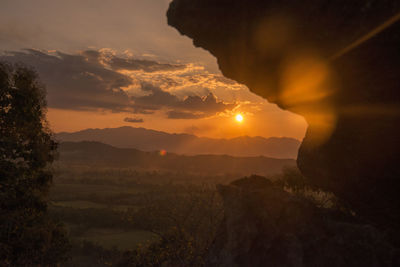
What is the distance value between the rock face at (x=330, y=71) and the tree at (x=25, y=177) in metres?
12.9

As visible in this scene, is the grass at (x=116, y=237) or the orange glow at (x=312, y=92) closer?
the orange glow at (x=312, y=92)

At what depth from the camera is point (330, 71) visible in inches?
330

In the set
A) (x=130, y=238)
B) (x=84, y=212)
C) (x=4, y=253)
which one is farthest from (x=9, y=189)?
(x=84, y=212)

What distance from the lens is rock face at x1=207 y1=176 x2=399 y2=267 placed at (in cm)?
982

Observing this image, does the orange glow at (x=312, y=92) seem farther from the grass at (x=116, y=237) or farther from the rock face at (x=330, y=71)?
the grass at (x=116, y=237)

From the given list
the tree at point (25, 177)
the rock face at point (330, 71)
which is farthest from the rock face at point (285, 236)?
the tree at point (25, 177)

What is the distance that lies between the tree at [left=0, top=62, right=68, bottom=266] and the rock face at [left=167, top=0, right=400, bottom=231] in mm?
12894

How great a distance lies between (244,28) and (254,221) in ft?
24.9

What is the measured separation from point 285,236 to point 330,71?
6356 millimetres

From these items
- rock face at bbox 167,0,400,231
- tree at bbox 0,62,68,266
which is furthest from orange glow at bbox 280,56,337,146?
tree at bbox 0,62,68,266

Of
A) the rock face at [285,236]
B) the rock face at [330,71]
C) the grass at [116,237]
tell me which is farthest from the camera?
the grass at [116,237]

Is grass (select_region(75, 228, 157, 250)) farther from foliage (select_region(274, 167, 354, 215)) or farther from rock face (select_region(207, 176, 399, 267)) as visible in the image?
rock face (select_region(207, 176, 399, 267))

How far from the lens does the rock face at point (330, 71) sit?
7008mm

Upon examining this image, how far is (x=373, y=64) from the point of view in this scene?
7309 millimetres
